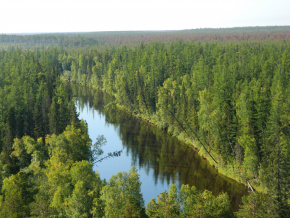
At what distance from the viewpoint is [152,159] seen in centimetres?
6072

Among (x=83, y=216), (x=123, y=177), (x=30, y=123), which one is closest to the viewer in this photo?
(x=83, y=216)

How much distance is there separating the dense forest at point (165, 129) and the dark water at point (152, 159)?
2.20 m

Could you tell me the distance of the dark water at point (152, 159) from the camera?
4956 cm

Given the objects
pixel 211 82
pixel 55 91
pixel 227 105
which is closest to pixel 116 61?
pixel 55 91

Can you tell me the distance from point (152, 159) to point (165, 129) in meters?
18.5

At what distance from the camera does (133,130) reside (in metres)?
78.0

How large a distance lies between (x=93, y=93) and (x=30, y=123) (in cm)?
5779

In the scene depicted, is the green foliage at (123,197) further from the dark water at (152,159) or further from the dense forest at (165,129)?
the dark water at (152,159)

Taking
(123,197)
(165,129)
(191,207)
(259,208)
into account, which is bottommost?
(165,129)

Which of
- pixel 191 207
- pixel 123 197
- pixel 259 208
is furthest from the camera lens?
pixel 123 197

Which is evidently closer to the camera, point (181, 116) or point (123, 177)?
point (123, 177)

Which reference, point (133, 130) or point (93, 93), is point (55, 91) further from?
point (93, 93)

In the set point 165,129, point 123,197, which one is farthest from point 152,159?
point 123,197

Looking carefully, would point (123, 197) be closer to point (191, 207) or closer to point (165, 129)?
point (191, 207)
